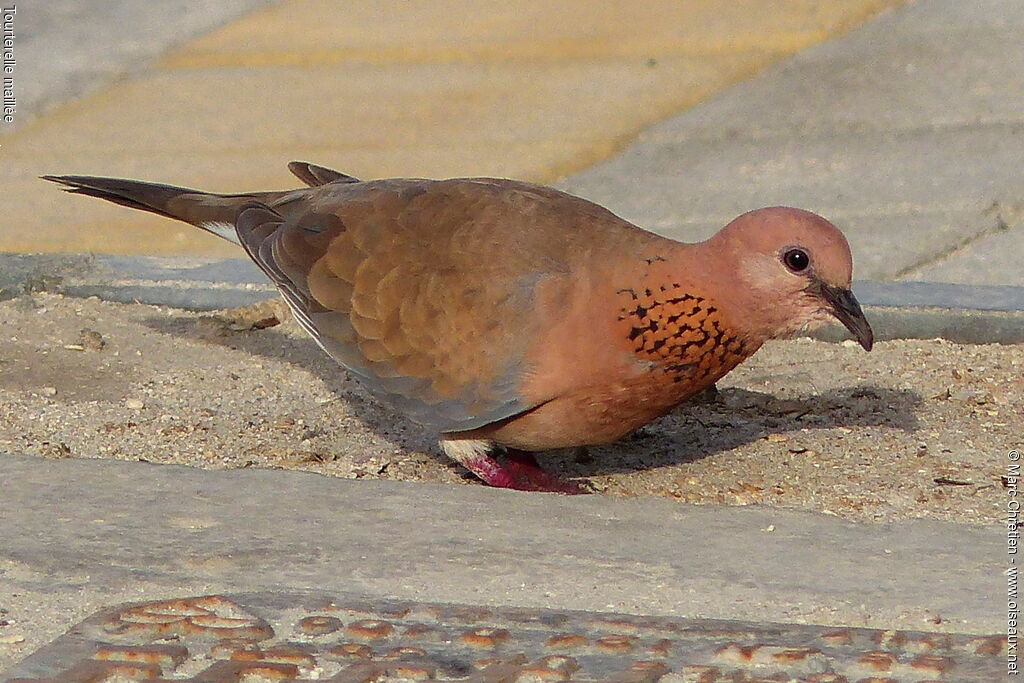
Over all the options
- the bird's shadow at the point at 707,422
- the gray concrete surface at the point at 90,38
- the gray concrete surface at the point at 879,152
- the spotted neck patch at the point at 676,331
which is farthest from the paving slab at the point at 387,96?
the spotted neck patch at the point at 676,331

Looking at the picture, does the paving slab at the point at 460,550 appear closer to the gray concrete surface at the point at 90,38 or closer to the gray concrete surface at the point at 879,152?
the gray concrete surface at the point at 879,152

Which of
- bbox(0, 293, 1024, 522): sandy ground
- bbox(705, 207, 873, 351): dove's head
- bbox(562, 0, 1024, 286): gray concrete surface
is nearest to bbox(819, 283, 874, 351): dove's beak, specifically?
bbox(705, 207, 873, 351): dove's head

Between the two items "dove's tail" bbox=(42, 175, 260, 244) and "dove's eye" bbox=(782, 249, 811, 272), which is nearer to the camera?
"dove's eye" bbox=(782, 249, 811, 272)

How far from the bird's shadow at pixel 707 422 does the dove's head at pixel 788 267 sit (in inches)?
26.2

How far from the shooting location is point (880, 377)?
4898 millimetres

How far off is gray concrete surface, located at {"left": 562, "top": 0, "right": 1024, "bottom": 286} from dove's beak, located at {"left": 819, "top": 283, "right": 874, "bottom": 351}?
1959 mm

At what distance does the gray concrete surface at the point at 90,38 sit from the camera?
29.6 feet

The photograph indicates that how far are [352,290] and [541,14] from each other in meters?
6.08

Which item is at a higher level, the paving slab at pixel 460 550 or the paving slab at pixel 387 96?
the paving slab at pixel 387 96

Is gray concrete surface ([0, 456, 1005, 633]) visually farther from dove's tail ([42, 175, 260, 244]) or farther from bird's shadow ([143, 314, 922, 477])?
dove's tail ([42, 175, 260, 244])

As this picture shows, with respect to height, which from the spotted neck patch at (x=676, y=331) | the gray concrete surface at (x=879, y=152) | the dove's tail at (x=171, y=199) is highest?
the gray concrete surface at (x=879, y=152)

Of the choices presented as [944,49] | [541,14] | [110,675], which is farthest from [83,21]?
[110,675]

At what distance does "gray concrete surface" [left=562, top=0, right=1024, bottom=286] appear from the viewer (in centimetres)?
631

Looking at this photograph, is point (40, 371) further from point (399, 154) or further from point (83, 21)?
point (83, 21)
